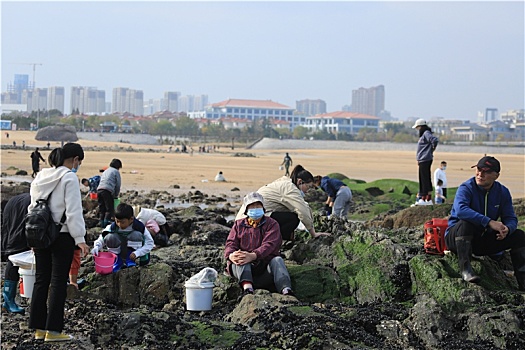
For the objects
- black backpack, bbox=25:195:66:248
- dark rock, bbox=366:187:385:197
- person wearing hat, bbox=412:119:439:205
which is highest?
person wearing hat, bbox=412:119:439:205

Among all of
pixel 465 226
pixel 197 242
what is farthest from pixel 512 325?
pixel 197 242

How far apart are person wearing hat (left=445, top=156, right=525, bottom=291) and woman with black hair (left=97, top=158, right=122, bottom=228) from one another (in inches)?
284

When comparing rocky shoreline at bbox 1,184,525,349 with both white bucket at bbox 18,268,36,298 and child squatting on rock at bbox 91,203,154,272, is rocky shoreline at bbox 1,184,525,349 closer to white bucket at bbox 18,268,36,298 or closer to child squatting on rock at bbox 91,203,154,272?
child squatting on rock at bbox 91,203,154,272

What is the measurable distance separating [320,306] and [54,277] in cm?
244

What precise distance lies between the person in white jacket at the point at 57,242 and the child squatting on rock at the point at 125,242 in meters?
1.92

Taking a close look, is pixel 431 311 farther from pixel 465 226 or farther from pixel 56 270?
pixel 56 270

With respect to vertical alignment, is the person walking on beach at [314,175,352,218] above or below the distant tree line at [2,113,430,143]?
below

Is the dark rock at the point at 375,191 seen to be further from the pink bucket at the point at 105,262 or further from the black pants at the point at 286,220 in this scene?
the pink bucket at the point at 105,262

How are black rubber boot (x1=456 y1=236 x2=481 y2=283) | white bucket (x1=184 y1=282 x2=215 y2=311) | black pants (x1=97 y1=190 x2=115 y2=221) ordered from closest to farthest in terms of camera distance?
black rubber boot (x1=456 y1=236 x2=481 y2=283)
white bucket (x1=184 y1=282 x2=215 y2=311)
black pants (x1=97 y1=190 x2=115 y2=221)

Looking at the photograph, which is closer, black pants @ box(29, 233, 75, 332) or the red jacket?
black pants @ box(29, 233, 75, 332)

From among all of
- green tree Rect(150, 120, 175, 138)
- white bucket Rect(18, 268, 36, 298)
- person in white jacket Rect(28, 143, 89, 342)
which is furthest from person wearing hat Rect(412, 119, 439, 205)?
green tree Rect(150, 120, 175, 138)

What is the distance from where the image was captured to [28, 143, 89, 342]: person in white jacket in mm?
6672

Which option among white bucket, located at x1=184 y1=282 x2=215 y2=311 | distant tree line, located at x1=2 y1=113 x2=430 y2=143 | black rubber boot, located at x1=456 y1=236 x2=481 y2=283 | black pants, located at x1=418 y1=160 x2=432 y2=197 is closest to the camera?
black rubber boot, located at x1=456 y1=236 x2=481 y2=283

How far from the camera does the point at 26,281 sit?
325 inches
